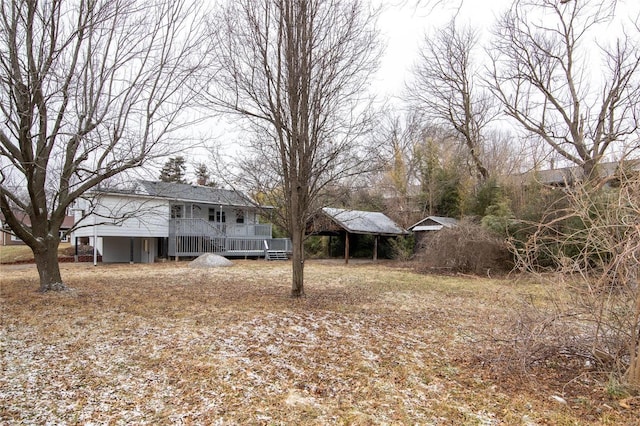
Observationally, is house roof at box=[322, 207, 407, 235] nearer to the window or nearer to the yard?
the window

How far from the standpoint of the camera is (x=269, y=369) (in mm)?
4312

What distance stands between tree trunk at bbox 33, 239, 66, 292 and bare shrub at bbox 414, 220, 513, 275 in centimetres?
1259

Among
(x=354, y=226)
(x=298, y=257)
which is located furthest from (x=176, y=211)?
(x=298, y=257)

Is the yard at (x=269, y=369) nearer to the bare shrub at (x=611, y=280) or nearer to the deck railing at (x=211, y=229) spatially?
the bare shrub at (x=611, y=280)

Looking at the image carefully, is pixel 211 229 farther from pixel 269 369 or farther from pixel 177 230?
pixel 269 369

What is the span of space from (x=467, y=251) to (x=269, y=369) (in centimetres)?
1245

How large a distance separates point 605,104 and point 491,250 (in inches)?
272

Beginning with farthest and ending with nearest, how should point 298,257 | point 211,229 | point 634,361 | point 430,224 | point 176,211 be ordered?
point 430,224 → point 176,211 → point 211,229 → point 298,257 → point 634,361

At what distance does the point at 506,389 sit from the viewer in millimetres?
3891

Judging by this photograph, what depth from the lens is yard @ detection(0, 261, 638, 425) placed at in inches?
131

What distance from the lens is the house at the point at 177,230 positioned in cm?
1830

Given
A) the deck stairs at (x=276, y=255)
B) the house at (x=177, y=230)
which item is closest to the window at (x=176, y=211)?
the house at (x=177, y=230)

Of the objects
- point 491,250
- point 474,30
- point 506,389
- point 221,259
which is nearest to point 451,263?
point 491,250

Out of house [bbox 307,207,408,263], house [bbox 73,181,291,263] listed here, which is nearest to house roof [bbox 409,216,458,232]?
house [bbox 307,207,408,263]
